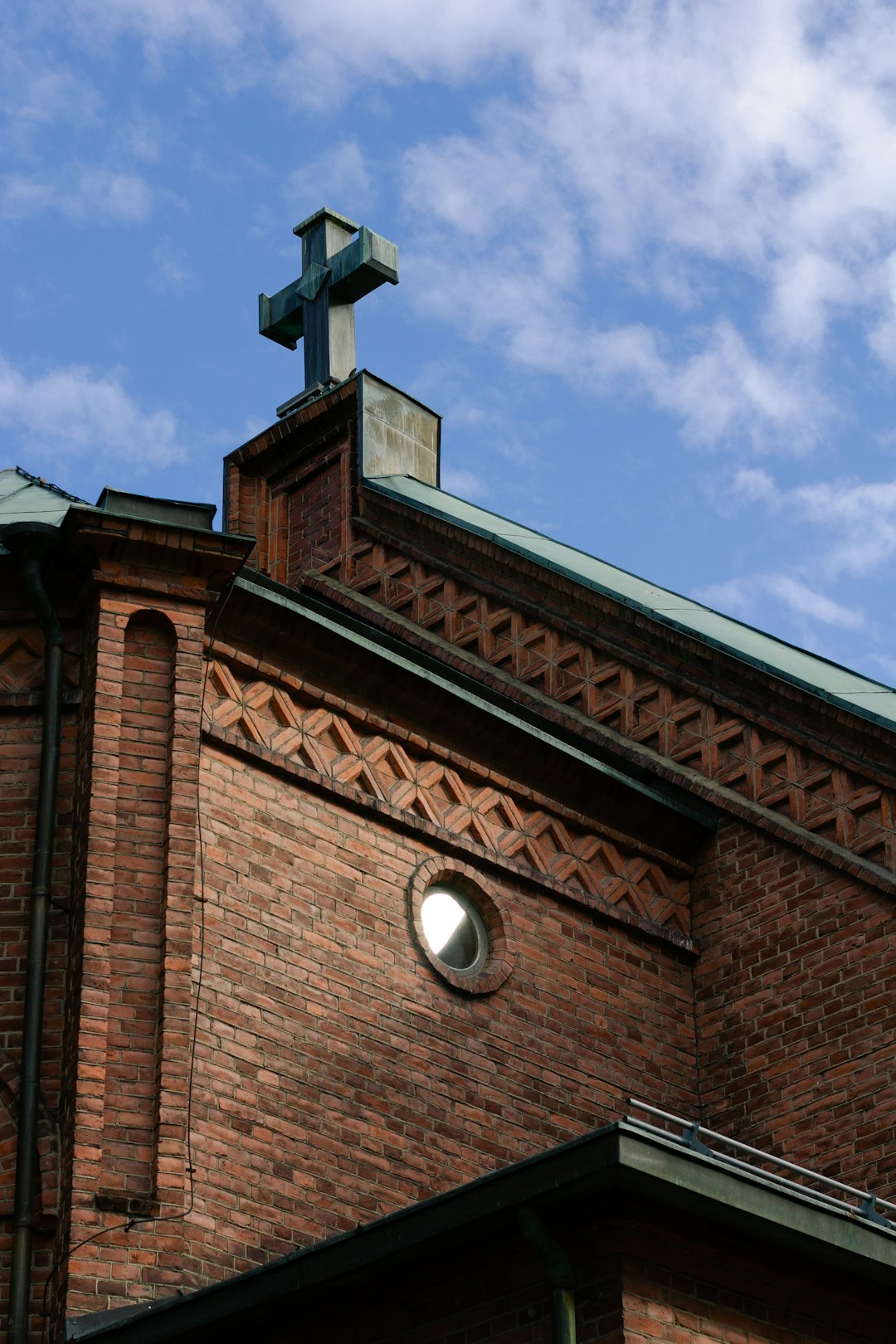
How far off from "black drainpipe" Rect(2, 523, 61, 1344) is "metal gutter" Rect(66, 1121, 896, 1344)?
0.94 meters

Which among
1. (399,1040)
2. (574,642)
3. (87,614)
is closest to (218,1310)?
(399,1040)

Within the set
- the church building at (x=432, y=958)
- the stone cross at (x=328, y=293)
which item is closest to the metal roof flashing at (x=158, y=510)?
the church building at (x=432, y=958)

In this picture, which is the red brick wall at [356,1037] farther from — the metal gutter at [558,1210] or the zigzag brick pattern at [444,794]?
the metal gutter at [558,1210]

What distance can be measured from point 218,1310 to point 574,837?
5646mm

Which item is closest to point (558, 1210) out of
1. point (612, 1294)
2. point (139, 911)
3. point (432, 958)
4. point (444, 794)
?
point (612, 1294)

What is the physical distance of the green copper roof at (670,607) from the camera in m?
15.0

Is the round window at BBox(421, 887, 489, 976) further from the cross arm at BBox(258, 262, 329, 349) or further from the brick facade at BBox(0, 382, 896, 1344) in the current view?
the cross arm at BBox(258, 262, 329, 349)

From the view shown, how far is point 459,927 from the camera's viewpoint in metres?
14.0

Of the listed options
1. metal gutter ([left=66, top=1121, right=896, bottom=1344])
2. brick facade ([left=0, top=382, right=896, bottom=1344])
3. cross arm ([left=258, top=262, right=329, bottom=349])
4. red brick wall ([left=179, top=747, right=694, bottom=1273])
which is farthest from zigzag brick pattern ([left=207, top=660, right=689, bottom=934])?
cross arm ([left=258, top=262, right=329, bottom=349])

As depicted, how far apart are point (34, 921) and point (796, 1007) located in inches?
206

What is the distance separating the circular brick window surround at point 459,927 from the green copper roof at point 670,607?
2682 mm

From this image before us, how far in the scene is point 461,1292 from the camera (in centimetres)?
995

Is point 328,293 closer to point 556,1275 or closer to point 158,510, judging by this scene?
point 158,510

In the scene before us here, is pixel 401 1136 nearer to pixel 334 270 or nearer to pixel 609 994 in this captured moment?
pixel 609 994
